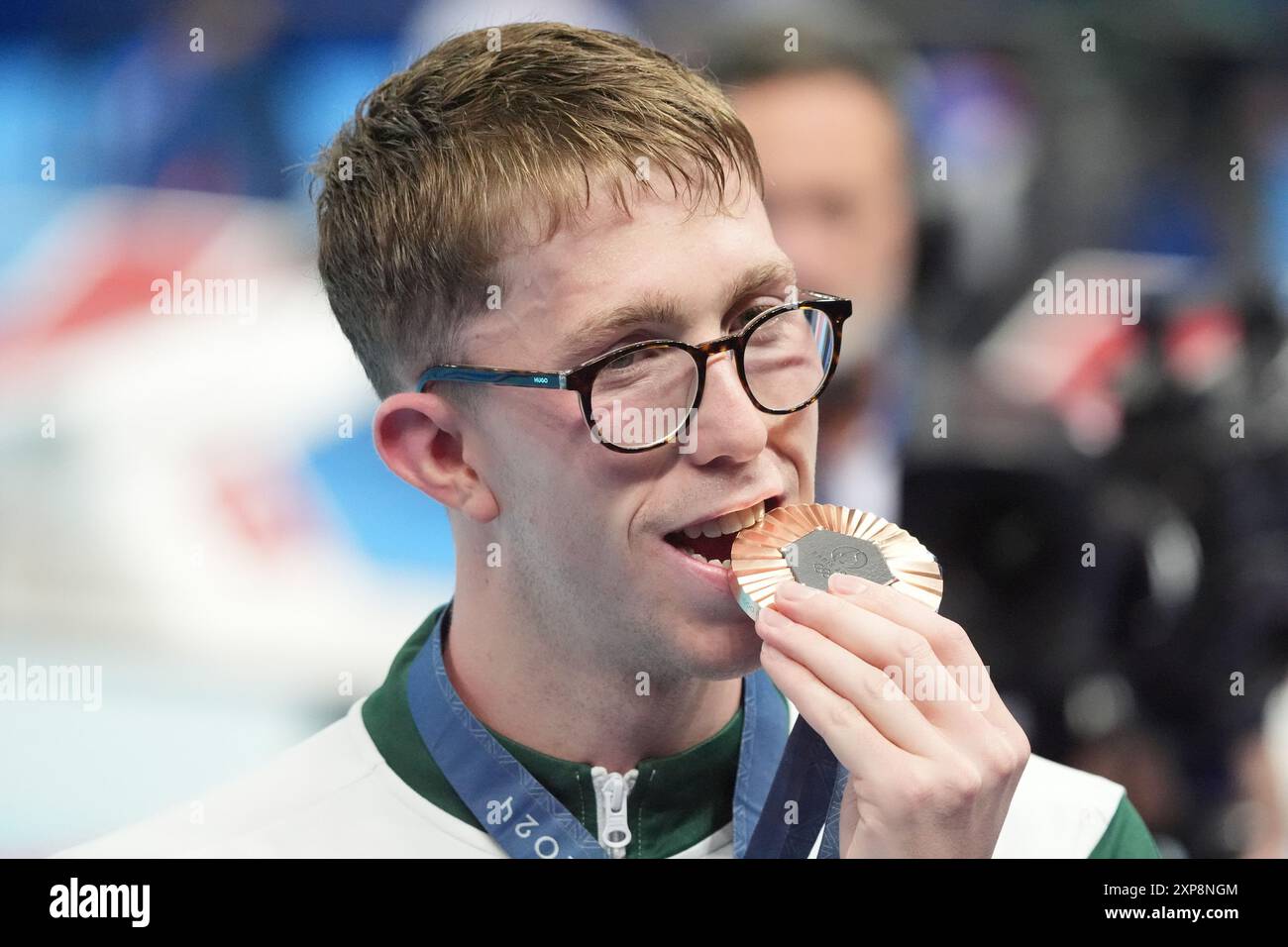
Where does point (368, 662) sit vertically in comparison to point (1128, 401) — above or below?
below

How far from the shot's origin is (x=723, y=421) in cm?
184

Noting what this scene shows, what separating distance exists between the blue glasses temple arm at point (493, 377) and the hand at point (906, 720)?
19.3 inches

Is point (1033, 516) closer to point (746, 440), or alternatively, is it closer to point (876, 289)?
point (876, 289)

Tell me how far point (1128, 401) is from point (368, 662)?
2.63 m

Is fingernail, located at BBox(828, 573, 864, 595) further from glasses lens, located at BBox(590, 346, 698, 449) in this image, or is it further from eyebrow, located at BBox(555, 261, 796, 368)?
eyebrow, located at BBox(555, 261, 796, 368)

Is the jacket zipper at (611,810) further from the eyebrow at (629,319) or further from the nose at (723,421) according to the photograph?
the eyebrow at (629,319)

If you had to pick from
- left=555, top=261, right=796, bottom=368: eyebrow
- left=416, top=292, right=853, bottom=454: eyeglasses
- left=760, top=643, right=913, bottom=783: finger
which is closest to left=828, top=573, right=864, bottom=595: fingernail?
left=760, top=643, right=913, bottom=783: finger

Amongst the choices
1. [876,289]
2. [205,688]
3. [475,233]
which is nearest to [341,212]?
[475,233]

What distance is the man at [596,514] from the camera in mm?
1721

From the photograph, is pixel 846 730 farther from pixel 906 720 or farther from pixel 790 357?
pixel 790 357

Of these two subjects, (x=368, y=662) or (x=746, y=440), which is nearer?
(x=746, y=440)

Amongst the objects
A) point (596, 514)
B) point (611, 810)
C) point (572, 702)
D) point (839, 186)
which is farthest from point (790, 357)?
point (839, 186)

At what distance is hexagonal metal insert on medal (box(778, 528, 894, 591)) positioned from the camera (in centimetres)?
184

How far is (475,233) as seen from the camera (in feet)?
6.39
